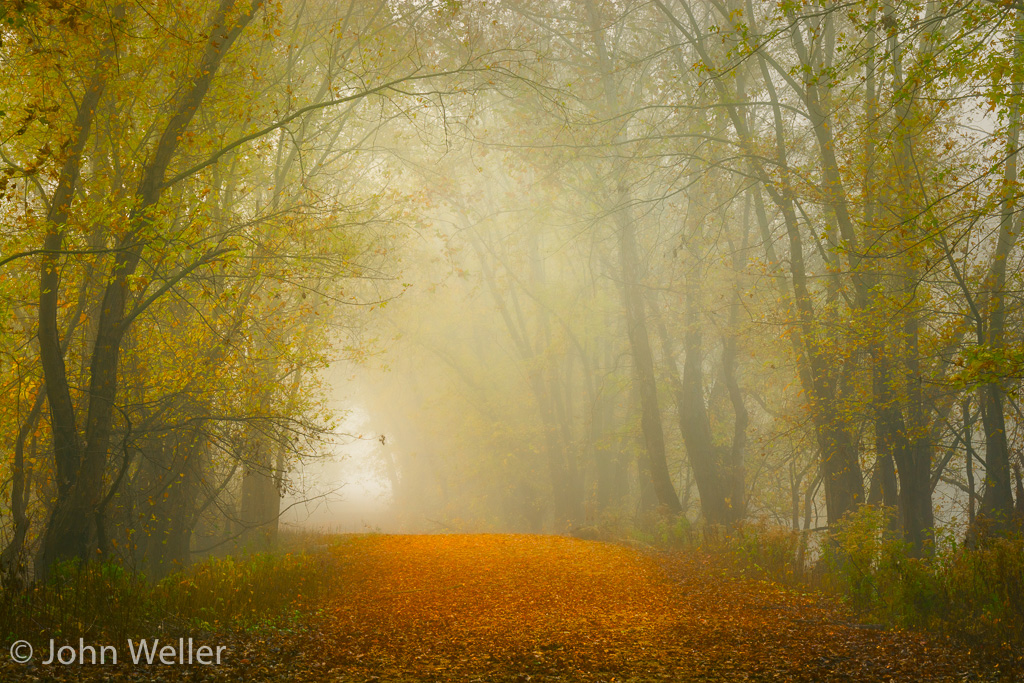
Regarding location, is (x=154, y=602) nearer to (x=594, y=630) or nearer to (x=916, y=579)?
(x=594, y=630)

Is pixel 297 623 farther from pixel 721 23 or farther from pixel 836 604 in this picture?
pixel 721 23

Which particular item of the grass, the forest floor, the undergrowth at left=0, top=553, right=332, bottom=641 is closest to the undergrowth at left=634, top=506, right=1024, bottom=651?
the grass

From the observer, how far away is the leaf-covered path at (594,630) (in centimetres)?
498

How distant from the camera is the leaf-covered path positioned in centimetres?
498

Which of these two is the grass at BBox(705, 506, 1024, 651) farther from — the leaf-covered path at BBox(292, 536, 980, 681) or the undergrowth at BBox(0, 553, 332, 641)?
the undergrowth at BBox(0, 553, 332, 641)

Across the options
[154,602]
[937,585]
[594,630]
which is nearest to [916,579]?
[937,585]

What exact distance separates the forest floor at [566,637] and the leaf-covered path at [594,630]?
0.07 feet

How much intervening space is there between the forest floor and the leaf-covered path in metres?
0.02

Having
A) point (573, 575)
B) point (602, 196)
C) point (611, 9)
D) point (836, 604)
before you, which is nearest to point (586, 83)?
point (611, 9)

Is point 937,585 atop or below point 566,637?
atop

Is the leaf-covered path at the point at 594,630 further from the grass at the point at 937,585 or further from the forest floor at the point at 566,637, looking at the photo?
the grass at the point at 937,585

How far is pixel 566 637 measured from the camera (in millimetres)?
5879

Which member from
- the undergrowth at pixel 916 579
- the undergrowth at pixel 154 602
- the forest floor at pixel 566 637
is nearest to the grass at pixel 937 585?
the undergrowth at pixel 916 579

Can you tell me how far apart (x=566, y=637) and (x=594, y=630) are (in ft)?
1.23
